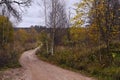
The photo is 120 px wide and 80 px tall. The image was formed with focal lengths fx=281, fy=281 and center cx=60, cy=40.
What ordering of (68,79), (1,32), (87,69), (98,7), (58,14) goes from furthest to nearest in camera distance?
(1,32)
(58,14)
(98,7)
(87,69)
(68,79)

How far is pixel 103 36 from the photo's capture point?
2767 centimetres

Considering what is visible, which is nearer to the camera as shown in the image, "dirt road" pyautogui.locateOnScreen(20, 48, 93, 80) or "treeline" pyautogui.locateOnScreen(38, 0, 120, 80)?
"dirt road" pyautogui.locateOnScreen(20, 48, 93, 80)

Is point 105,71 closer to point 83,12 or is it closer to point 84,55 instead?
point 84,55

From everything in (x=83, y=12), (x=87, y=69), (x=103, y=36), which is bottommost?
(x=87, y=69)

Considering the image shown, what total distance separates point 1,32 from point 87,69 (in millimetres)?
29265

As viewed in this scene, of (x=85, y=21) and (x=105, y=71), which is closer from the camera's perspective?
(x=105, y=71)

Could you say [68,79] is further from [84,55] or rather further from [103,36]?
[84,55]

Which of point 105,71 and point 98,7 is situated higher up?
point 98,7

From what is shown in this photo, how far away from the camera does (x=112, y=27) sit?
28047 millimetres

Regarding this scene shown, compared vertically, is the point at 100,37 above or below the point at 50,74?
above

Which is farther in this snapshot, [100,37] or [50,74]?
[100,37]

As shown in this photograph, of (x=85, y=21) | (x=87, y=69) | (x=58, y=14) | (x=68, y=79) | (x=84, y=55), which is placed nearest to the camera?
(x=68, y=79)

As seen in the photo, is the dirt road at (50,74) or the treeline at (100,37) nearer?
the dirt road at (50,74)

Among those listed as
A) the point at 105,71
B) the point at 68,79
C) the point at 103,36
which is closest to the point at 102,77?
the point at 105,71
